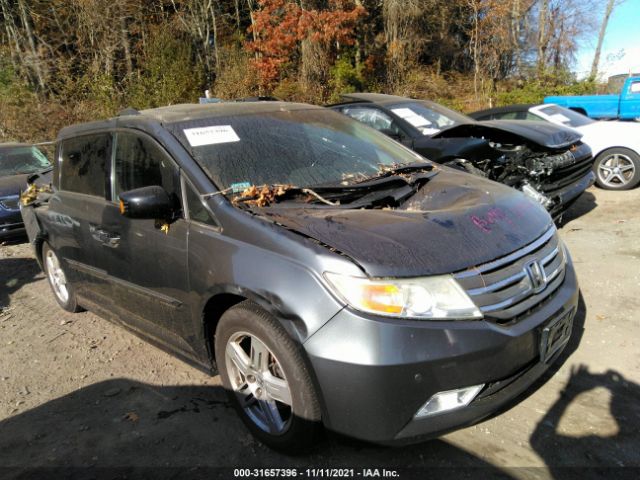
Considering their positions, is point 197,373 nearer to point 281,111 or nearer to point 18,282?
point 281,111

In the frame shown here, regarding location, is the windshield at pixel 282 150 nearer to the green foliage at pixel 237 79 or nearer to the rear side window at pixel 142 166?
the rear side window at pixel 142 166

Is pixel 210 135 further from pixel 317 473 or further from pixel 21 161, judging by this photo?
pixel 21 161

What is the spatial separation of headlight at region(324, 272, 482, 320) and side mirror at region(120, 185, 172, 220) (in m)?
1.16

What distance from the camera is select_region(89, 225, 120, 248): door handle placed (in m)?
3.32

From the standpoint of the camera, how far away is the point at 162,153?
9.79 feet

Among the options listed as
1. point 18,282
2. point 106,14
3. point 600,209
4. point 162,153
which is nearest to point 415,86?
point 106,14

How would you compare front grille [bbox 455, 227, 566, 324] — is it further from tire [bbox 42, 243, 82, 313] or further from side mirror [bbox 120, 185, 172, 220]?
tire [bbox 42, 243, 82, 313]

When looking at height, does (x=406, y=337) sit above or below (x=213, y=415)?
above

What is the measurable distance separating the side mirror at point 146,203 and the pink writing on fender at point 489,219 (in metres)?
1.68

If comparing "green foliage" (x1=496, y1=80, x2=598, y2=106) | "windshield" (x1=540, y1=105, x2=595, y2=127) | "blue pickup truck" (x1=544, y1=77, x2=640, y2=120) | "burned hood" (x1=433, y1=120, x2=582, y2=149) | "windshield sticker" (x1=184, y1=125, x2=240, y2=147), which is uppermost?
"windshield sticker" (x1=184, y1=125, x2=240, y2=147)

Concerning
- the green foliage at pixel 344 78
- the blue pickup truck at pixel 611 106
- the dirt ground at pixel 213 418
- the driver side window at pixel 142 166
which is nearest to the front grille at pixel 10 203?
the dirt ground at pixel 213 418

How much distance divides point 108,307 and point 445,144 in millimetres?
3900

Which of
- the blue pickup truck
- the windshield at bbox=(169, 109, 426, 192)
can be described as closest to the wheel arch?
the windshield at bbox=(169, 109, 426, 192)

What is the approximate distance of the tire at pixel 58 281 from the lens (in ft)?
14.8
